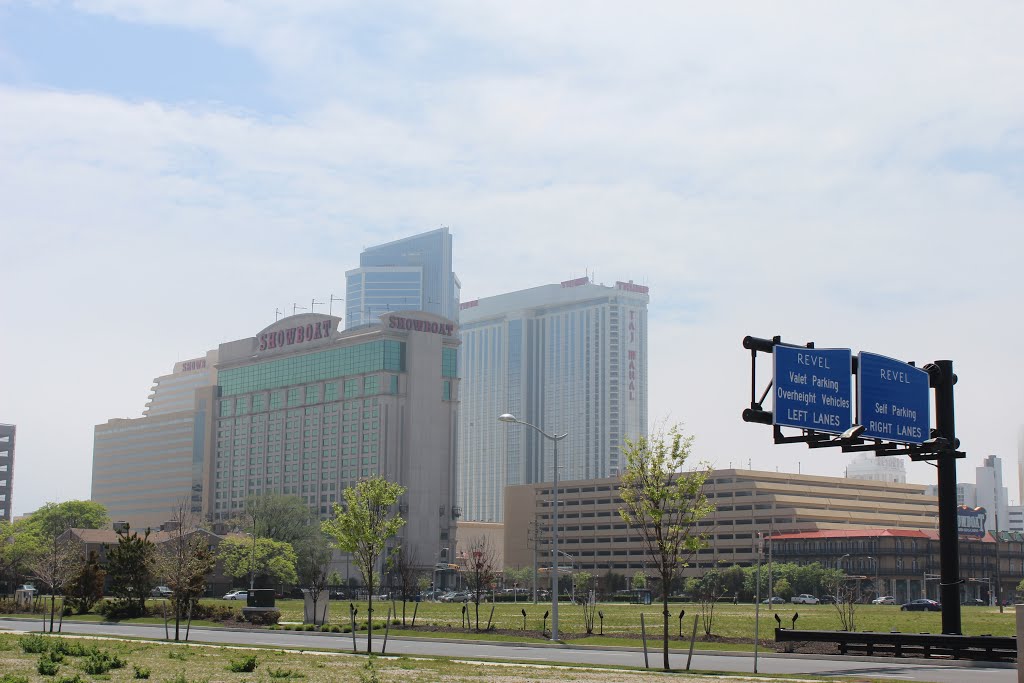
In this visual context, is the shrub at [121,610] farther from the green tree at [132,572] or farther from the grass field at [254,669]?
the grass field at [254,669]

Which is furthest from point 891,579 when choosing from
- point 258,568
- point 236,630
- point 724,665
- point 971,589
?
point 724,665

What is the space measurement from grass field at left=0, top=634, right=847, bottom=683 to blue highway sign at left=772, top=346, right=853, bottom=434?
8.98 meters

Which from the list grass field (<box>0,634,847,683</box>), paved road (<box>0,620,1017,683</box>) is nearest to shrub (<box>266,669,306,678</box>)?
grass field (<box>0,634,847,683</box>)

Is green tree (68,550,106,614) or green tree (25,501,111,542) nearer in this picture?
green tree (68,550,106,614)

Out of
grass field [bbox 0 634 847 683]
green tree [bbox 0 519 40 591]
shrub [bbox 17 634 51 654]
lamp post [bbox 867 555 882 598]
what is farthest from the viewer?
lamp post [bbox 867 555 882 598]

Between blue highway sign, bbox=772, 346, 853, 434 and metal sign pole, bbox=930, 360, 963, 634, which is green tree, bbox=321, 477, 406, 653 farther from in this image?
metal sign pole, bbox=930, 360, 963, 634

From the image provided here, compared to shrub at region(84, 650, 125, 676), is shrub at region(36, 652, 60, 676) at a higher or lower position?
higher

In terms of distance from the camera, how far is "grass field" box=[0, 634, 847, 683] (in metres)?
25.0

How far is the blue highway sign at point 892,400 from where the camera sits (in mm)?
35750

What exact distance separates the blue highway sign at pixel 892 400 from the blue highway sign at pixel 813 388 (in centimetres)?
56

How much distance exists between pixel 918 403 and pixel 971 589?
151m

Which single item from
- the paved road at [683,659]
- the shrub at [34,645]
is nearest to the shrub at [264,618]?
the paved road at [683,659]

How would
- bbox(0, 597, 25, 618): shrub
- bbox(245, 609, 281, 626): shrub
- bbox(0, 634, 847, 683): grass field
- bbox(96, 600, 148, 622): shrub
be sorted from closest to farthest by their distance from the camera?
bbox(0, 634, 847, 683): grass field, bbox(245, 609, 281, 626): shrub, bbox(96, 600, 148, 622): shrub, bbox(0, 597, 25, 618): shrub

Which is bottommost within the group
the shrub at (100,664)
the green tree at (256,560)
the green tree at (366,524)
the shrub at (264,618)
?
the green tree at (256,560)
